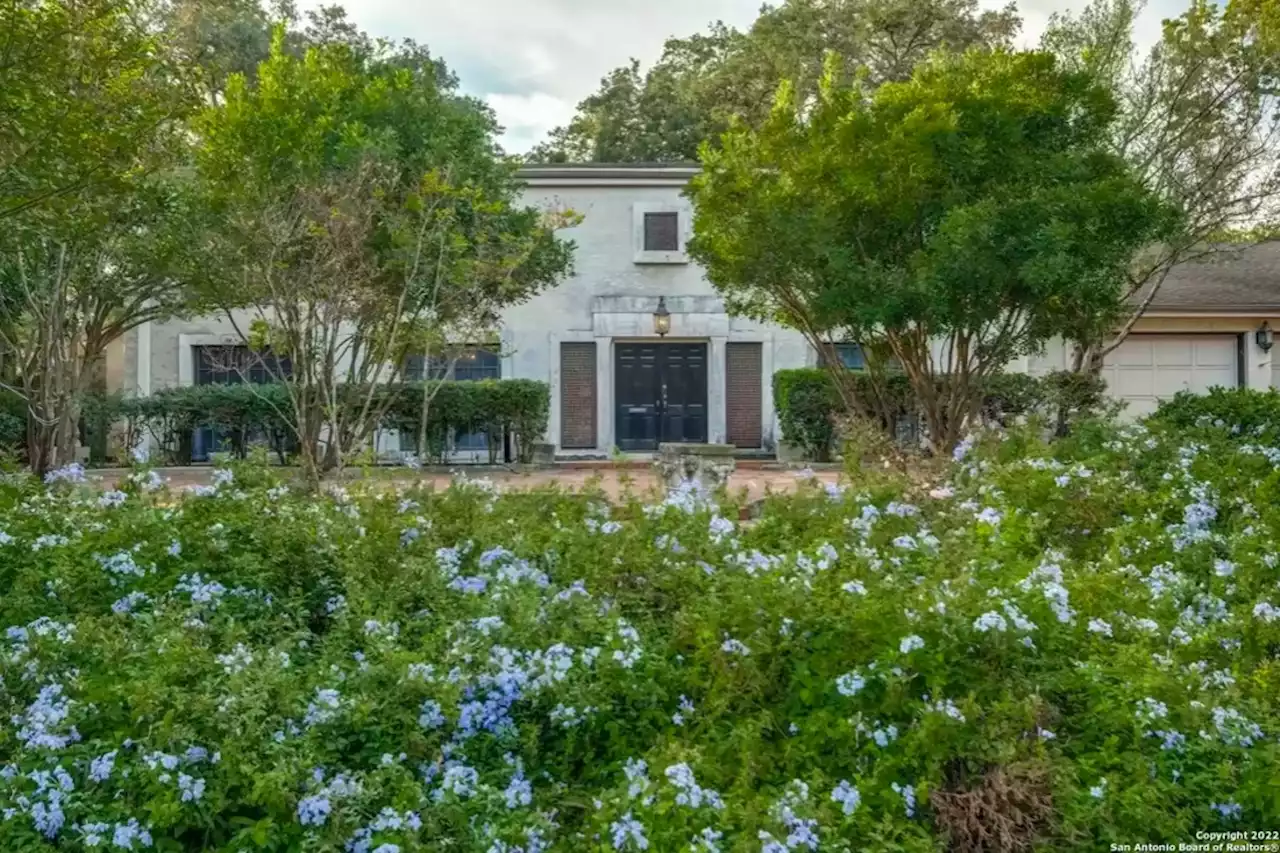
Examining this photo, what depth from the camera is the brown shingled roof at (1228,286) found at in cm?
1474

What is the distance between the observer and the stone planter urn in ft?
22.6

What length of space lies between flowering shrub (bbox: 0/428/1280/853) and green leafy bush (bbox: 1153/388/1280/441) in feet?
11.4

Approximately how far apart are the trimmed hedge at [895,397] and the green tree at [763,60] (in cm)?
756

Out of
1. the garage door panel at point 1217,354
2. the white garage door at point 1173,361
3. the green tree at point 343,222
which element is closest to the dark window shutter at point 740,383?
the white garage door at point 1173,361

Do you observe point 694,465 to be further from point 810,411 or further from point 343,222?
point 810,411

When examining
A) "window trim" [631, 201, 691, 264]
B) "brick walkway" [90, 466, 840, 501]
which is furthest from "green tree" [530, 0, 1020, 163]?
"brick walkway" [90, 466, 840, 501]

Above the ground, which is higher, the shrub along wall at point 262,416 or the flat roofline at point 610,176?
the flat roofline at point 610,176

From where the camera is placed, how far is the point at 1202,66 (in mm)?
11078

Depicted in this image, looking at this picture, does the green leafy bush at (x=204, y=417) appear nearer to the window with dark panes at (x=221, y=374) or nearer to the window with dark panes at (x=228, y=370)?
the window with dark panes at (x=221, y=374)

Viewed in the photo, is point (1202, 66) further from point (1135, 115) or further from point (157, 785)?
point (157, 785)

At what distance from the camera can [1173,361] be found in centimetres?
1521

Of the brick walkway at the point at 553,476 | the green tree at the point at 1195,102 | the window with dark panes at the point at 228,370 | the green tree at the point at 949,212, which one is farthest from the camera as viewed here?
the window with dark panes at the point at 228,370

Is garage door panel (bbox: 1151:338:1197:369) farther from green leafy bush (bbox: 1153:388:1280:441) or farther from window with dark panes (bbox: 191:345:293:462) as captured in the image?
window with dark panes (bbox: 191:345:293:462)

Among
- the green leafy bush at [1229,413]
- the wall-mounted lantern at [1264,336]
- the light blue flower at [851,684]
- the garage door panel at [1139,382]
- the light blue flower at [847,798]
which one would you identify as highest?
the wall-mounted lantern at [1264,336]
